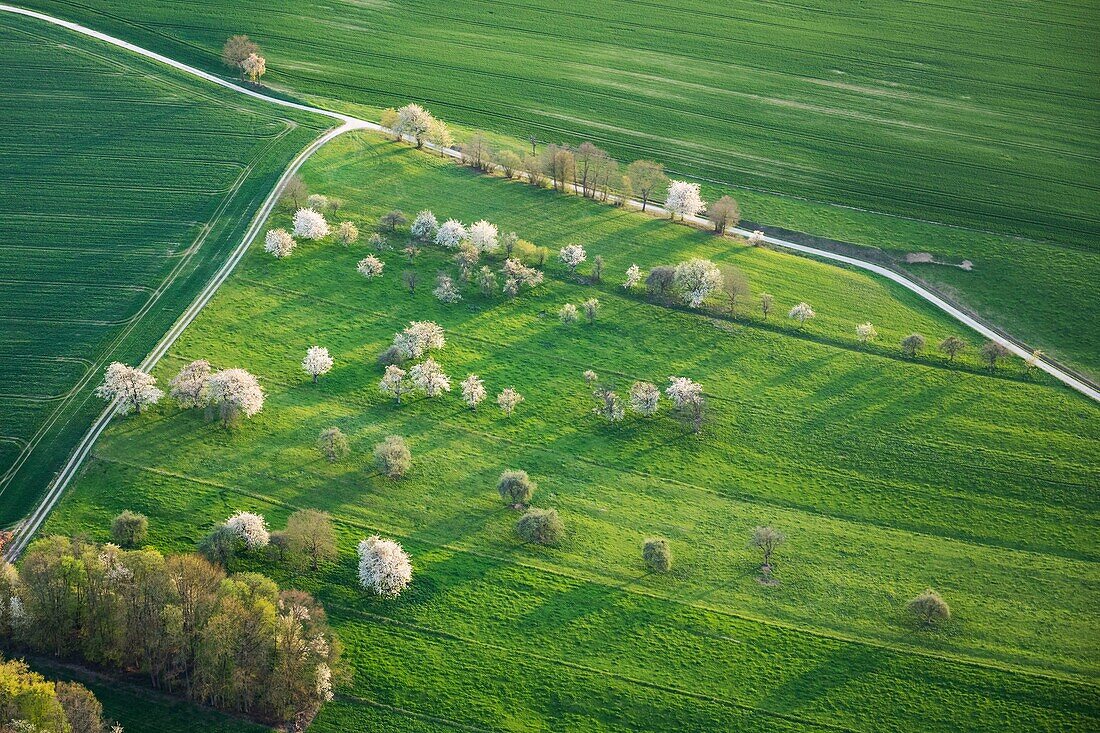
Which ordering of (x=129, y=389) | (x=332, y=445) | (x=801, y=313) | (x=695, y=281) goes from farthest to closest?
(x=695, y=281), (x=801, y=313), (x=129, y=389), (x=332, y=445)

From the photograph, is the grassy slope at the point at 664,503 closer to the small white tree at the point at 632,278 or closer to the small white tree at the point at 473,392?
the small white tree at the point at 473,392

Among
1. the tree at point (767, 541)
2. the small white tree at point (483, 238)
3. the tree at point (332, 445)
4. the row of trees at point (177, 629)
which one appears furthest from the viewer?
the small white tree at point (483, 238)

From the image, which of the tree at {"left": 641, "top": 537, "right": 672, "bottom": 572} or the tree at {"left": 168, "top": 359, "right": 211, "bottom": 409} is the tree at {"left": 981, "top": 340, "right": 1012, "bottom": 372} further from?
the tree at {"left": 168, "top": 359, "right": 211, "bottom": 409}

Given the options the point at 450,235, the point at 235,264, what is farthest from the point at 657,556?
the point at 235,264

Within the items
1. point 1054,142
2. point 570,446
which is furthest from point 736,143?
point 570,446

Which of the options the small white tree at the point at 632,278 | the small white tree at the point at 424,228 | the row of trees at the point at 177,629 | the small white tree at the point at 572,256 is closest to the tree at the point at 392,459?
the row of trees at the point at 177,629

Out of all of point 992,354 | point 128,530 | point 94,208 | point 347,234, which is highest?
point 347,234

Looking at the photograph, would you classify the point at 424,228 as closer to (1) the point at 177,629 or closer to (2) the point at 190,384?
(2) the point at 190,384
